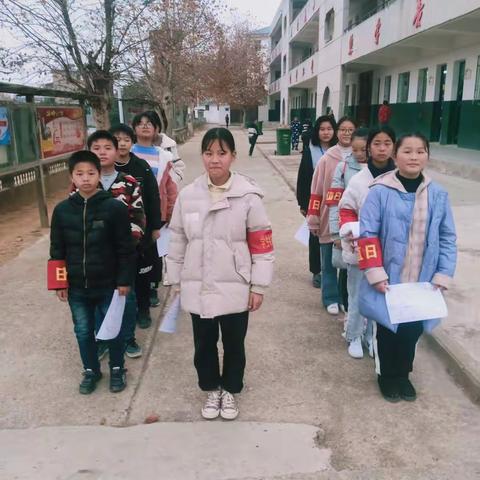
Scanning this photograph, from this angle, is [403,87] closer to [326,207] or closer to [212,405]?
[326,207]

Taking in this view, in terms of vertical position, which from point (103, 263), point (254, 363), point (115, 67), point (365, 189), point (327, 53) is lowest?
point (254, 363)

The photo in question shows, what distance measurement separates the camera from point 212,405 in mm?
2973

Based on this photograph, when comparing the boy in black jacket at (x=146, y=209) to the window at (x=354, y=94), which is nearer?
the boy in black jacket at (x=146, y=209)

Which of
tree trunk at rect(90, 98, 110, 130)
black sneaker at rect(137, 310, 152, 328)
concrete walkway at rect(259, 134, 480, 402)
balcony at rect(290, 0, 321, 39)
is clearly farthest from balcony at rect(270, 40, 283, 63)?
black sneaker at rect(137, 310, 152, 328)

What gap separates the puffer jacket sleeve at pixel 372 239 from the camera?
2.93 meters

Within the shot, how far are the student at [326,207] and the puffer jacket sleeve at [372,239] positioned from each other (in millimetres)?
1213

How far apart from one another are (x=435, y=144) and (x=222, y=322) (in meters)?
15.7

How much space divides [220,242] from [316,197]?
1.80m

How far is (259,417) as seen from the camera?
295cm

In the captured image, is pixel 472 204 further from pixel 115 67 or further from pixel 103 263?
pixel 115 67

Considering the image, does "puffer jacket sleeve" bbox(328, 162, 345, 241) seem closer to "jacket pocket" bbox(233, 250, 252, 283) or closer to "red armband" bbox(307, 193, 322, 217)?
"red armband" bbox(307, 193, 322, 217)

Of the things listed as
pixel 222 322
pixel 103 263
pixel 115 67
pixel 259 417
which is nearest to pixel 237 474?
pixel 259 417

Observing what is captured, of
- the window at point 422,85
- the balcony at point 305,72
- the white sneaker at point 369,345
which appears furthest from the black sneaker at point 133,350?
the balcony at point 305,72

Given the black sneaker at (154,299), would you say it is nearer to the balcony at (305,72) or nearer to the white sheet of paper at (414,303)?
the white sheet of paper at (414,303)
